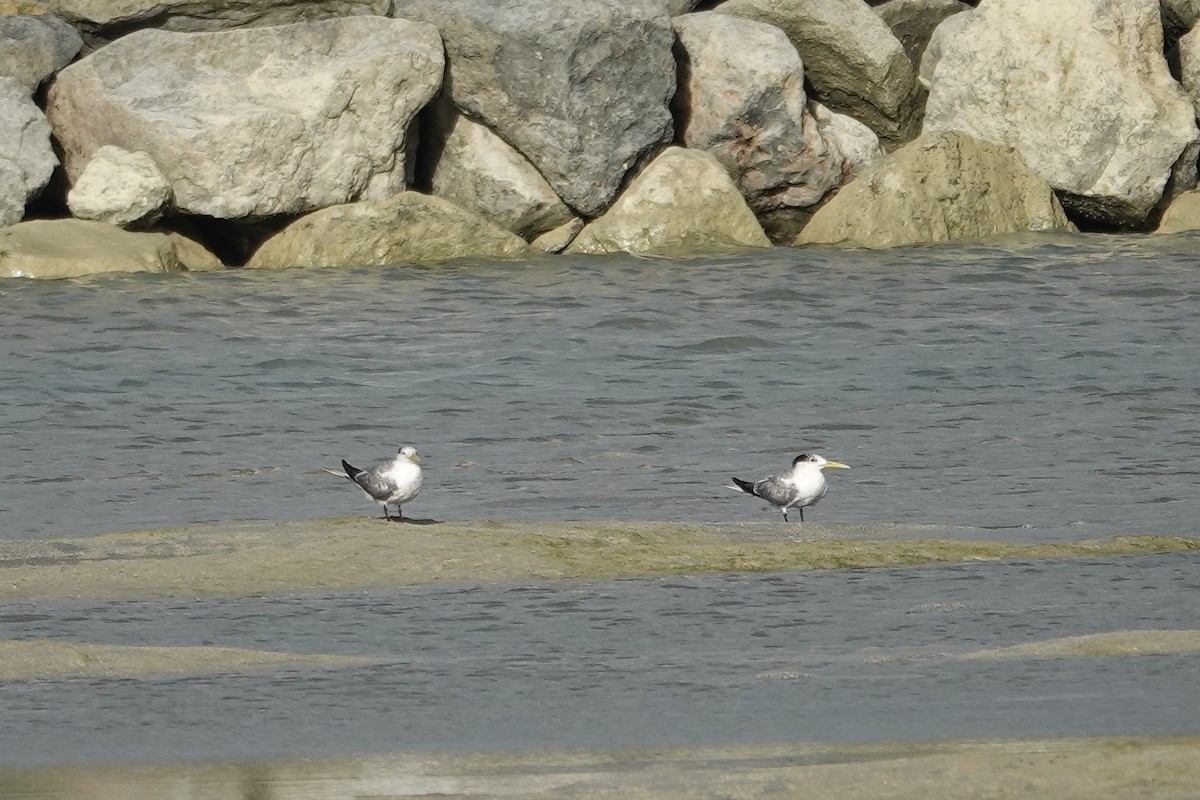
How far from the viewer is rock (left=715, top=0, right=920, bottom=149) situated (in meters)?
17.5

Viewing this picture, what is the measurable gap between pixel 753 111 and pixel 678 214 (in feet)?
3.97

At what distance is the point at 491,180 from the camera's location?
651 inches

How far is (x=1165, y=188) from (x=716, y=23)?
4.30m

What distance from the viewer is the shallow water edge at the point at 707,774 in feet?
15.9

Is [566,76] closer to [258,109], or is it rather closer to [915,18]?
[258,109]

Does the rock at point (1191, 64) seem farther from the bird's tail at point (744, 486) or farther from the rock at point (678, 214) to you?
the bird's tail at point (744, 486)

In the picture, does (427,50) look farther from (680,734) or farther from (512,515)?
(680,734)

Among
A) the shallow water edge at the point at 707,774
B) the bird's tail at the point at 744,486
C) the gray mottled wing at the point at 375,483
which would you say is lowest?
the bird's tail at the point at 744,486

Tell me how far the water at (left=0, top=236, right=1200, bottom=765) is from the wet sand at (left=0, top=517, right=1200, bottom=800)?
0.16m

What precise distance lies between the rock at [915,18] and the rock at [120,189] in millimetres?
7189

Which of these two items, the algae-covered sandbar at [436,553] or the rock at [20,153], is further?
the rock at [20,153]

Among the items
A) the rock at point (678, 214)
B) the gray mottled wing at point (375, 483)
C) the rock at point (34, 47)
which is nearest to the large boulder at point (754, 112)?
the rock at point (678, 214)

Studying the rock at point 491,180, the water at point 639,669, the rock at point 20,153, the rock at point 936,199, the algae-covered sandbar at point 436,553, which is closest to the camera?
the water at point 639,669

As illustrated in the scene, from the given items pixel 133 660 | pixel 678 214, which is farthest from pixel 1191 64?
pixel 133 660
